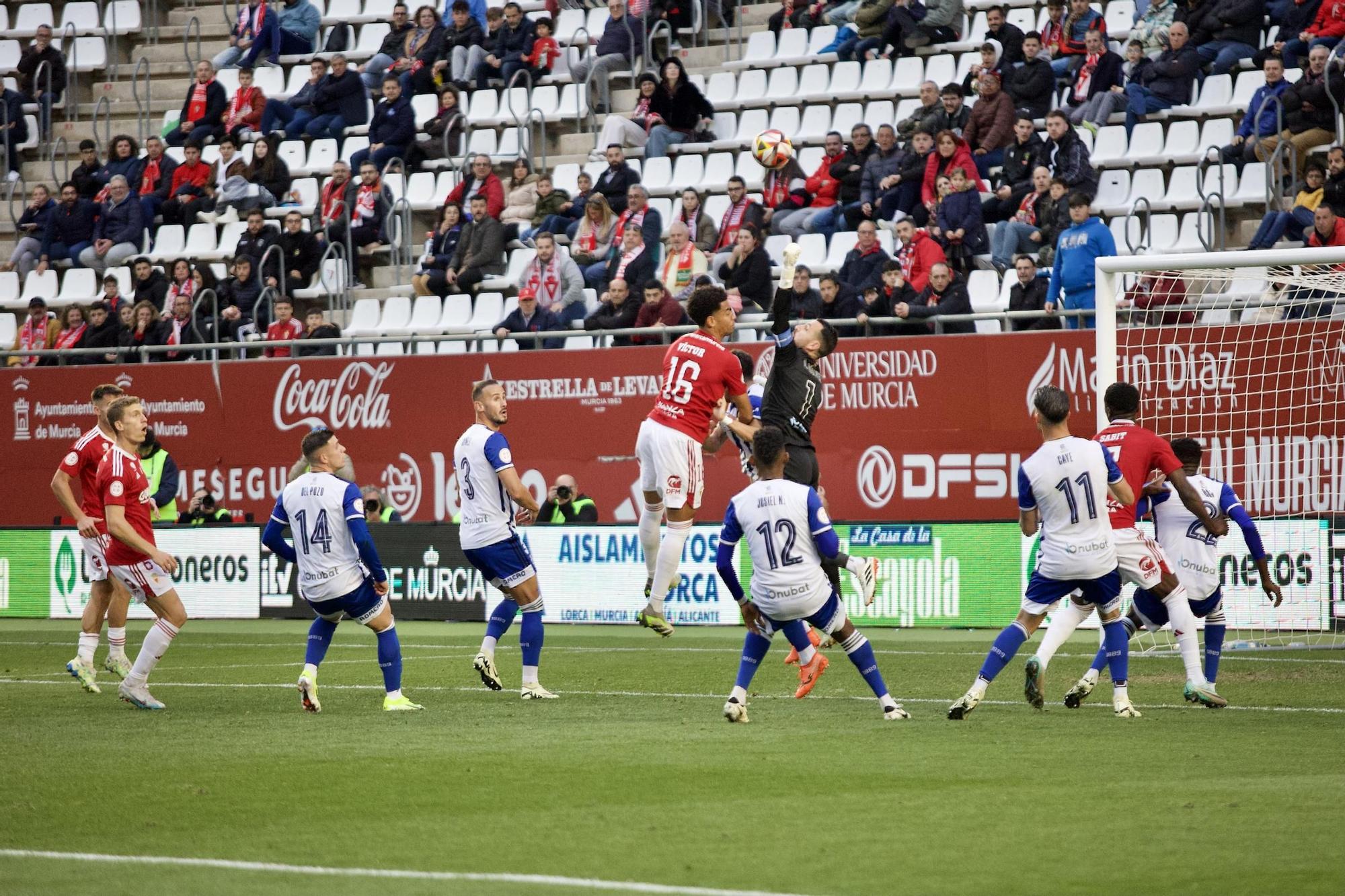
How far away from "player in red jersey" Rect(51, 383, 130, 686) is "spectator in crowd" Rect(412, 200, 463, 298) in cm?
1143

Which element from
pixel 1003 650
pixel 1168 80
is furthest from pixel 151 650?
pixel 1168 80

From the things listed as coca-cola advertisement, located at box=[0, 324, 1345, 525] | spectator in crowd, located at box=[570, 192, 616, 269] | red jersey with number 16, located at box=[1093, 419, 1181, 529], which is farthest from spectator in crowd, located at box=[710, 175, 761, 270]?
red jersey with number 16, located at box=[1093, 419, 1181, 529]

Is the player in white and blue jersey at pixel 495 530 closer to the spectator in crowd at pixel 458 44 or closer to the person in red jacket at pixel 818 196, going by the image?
the person in red jacket at pixel 818 196

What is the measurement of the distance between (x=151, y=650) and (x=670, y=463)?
3.99 meters

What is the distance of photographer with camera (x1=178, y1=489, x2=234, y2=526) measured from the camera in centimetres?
2359

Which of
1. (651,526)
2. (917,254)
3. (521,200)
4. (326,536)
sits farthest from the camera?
(521,200)

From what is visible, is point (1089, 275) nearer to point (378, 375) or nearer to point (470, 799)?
point (378, 375)

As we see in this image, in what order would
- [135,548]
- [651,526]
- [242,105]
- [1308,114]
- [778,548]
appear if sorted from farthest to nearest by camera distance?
[242,105]
[1308,114]
[651,526]
[135,548]
[778,548]

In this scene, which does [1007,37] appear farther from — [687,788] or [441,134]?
[687,788]

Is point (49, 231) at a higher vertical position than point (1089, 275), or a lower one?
higher

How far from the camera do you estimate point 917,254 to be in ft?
69.7

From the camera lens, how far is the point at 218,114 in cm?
3064

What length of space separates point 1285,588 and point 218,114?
20688 millimetres

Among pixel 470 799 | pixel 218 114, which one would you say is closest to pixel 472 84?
pixel 218 114
